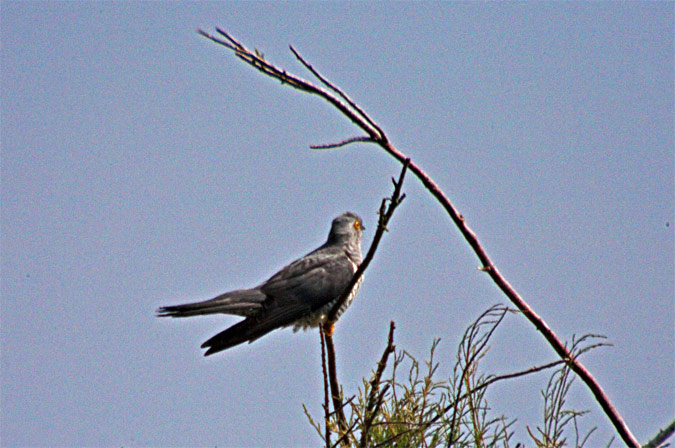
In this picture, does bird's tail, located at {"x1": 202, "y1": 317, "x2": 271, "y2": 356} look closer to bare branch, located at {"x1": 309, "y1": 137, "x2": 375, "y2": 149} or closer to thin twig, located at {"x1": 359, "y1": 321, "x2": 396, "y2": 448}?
thin twig, located at {"x1": 359, "y1": 321, "x2": 396, "y2": 448}

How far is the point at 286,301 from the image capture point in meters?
4.55

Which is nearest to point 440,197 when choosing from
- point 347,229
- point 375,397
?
point 375,397

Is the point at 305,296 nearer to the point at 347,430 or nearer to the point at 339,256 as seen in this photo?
the point at 339,256

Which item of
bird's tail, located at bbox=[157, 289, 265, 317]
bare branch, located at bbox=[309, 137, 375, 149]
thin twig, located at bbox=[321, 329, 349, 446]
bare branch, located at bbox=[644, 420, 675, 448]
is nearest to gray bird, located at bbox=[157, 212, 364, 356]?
bird's tail, located at bbox=[157, 289, 265, 317]

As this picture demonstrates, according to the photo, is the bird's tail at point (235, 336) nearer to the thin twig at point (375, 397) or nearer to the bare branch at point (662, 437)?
the thin twig at point (375, 397)

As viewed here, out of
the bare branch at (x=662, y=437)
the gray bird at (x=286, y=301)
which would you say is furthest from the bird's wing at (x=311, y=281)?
the bare branch at (x=662, y=437)

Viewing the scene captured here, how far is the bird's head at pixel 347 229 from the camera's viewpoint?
5348mm

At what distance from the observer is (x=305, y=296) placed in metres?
4.58

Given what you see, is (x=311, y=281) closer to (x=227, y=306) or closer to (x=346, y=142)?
(x=227, y=306)

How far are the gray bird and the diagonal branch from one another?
2.50 m

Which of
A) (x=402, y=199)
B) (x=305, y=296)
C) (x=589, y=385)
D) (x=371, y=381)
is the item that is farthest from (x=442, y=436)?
(x=305, y=296)

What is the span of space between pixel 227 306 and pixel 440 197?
2881 millimetres

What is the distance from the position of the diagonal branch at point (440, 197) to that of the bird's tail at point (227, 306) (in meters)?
2.59

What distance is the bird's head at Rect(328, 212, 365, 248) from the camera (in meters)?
5.35
